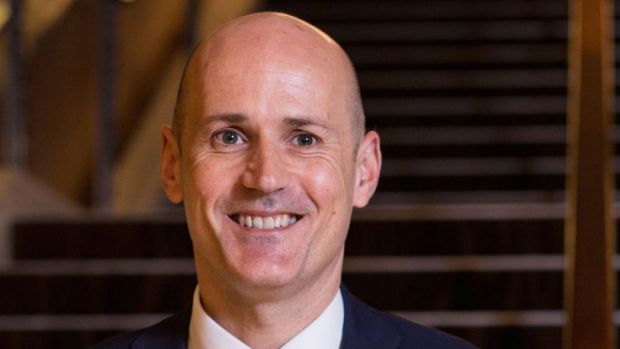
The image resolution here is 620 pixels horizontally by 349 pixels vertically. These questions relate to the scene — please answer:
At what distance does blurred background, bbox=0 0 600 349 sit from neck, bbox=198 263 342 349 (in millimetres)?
2240

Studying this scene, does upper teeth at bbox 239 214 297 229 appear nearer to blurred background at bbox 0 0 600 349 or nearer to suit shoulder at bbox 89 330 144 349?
suit shoulder at bbox 89 330 144 349

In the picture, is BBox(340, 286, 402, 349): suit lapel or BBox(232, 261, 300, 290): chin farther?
BBox(340, 286, 402, 349): suit lapel

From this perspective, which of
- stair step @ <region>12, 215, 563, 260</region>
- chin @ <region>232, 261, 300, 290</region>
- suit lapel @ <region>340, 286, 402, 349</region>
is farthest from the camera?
stair step @ <region>12, 215, 563, 260</region>

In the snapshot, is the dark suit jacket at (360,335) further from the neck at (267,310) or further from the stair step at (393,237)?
the stair step at (393,237)

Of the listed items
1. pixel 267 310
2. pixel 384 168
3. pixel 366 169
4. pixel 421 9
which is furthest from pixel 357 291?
pixel 421 9

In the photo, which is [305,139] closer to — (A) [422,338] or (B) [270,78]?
(B) [270,78]

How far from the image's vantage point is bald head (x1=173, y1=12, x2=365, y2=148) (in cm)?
145

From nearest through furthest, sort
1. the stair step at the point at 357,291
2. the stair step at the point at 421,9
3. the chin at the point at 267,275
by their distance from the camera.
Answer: the chin at the point at 267,275
the stair step at the point at 357,291
the stair step at the point at 421,9

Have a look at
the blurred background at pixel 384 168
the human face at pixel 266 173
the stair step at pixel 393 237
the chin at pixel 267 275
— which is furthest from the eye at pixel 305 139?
A: the stair step at pixel 393 237

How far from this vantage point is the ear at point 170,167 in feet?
5.16

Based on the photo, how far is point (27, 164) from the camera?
459 centimetres

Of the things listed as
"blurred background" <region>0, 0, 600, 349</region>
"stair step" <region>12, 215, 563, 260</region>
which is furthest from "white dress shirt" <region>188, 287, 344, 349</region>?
"stair step" <region>12, 215, 563, 260</region>

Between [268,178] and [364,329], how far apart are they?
8.7 inches

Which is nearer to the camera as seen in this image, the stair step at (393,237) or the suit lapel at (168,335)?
the suit lapel at (168,335)
